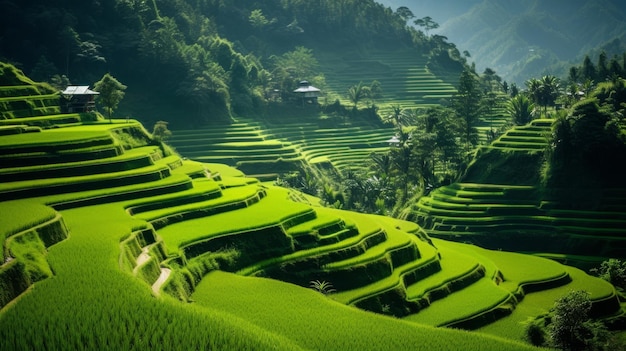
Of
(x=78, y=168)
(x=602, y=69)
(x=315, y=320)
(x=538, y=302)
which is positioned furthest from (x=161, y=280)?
(x=602, y=69)

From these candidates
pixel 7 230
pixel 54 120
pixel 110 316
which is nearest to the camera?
pixel 110 316

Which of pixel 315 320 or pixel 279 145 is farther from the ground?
pixel 279 145

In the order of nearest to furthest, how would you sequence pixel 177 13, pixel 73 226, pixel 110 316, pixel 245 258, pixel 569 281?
pixel 110 316 → pixel 73 226 → pixel 245 258 → pixel 569 281 → pixel 177 13

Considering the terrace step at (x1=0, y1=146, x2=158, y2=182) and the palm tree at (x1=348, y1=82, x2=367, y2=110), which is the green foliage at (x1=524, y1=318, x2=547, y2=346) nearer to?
the terrace step at (x1=0, y1=146, x2=158, y2=182)

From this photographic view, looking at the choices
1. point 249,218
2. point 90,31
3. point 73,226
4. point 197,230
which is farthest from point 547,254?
point 90,31

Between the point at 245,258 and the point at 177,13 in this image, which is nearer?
the point at 245,258

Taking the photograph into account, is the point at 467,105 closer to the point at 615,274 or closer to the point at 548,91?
the point at 548,91

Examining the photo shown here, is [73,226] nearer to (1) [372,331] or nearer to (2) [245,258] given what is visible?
(2) [245,258]
